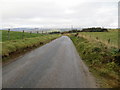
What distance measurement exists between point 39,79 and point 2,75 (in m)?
2.03

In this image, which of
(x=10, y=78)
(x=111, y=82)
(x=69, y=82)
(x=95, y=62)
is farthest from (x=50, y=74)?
(x=95, y=62)

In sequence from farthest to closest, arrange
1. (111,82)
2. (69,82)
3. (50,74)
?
1. (50,74)
2. (111,82)
3. (69,82)

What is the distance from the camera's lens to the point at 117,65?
9.67 m

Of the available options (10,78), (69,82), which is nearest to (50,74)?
(69,82)

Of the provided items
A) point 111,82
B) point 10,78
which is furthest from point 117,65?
point 10,78

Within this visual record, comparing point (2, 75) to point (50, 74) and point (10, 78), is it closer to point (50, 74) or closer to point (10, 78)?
point (10, 78)

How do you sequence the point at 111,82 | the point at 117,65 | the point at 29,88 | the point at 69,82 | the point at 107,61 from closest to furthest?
the point at 29,88 → the point at 69,82 → the point at 111,82 → the point at 117,65 → the point at 107,61

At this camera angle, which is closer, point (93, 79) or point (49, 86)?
point (49, 86)

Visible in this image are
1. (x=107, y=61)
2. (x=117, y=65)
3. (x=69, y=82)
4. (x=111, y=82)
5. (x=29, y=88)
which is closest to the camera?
(x=29, y=88)

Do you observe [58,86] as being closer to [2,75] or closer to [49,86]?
[49,86]

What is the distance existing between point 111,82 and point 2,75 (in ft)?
18.0

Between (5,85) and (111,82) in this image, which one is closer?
(5,85)

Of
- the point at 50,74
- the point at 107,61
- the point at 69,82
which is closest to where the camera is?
the point at 69,82

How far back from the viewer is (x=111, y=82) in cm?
709
